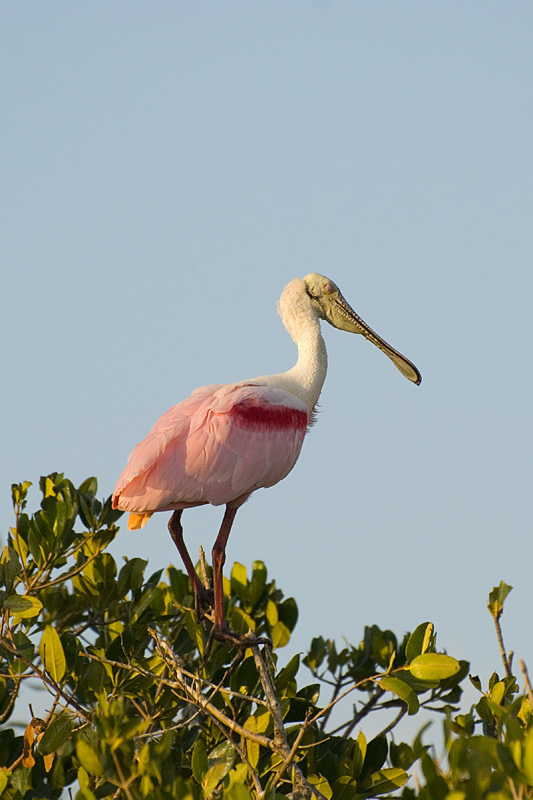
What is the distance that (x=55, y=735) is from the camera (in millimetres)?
5531

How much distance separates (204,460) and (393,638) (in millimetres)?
1967

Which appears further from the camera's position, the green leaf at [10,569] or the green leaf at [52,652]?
the green leaf at [10,569]

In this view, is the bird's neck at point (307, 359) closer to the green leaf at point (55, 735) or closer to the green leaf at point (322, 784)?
the green leaf at point (322, 784)

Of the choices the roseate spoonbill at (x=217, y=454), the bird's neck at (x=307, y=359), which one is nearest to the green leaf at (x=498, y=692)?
the roseate spoonbill at (x=217, y=454)

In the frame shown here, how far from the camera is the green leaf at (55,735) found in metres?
5.50

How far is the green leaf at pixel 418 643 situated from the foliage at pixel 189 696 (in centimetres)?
1

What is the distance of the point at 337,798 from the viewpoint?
595 centimetres

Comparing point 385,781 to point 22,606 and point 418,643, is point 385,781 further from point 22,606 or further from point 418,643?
point 22,606

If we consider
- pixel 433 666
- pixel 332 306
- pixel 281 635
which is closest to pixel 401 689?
pixel 433 666

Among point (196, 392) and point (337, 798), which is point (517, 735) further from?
point (196, 392)

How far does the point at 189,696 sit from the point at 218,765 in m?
1.12

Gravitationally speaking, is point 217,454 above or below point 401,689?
above

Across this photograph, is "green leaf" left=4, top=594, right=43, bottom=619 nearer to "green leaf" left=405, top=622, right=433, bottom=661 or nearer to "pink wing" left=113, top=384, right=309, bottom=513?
"pink wing" left=113, top=384, right=309, bottom=513

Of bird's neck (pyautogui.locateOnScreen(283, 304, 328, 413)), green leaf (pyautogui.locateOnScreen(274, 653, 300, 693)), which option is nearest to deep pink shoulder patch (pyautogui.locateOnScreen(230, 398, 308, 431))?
bird's neck (pyautogui.locateOnScreen(283, 304, 328, 413))
